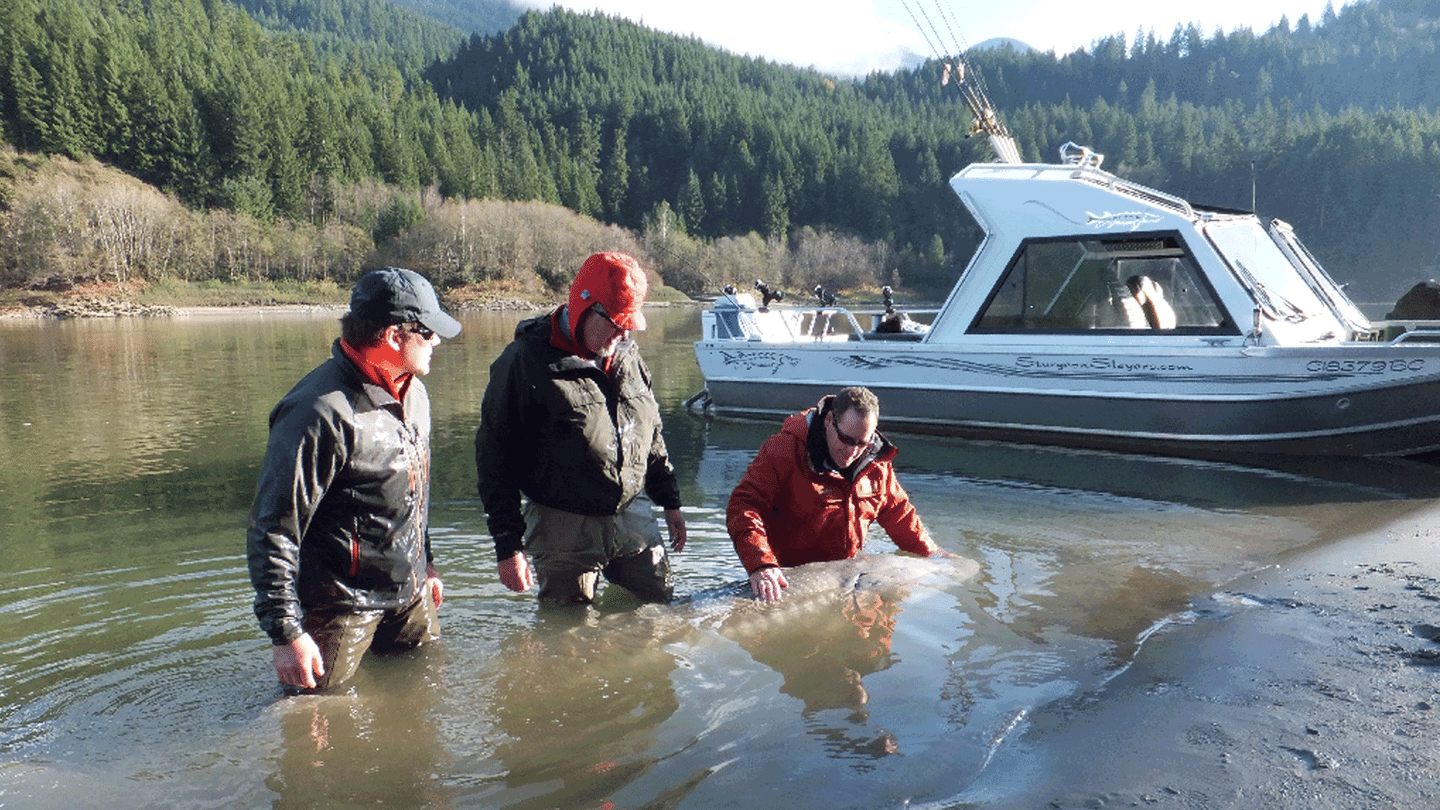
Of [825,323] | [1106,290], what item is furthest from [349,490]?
[825,323]

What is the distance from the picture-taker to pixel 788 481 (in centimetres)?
537

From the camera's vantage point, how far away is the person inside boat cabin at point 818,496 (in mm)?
4984

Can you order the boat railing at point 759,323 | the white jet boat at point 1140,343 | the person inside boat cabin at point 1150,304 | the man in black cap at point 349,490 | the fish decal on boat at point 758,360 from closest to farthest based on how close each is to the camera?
the man in black cap at point 349,490 → the white jet boat at point 1140,343 → the person inside boat cabin at point 1150,304 → the fish decal on boat at point 758,360 → the boat railing at point 759,323

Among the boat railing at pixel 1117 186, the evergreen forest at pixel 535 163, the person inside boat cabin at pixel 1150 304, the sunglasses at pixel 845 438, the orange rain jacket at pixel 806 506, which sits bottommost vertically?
the orange rain jacket at pixel 806 506

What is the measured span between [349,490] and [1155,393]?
10.1 meters

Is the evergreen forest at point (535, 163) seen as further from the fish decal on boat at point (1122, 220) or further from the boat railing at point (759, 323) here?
the fish decal on boat at point (1122, 220)

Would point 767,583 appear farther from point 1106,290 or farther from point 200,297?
point 200,297

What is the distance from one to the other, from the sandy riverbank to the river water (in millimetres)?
159

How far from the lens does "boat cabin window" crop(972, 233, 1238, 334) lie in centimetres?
1116

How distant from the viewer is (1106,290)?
11.7 meters

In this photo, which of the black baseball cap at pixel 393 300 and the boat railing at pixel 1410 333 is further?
the boat railing at pixel 1410 333

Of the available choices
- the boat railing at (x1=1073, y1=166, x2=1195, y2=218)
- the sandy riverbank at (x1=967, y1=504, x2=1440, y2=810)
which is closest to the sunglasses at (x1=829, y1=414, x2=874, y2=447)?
the sandy riverbank at (x1=967, y1=504, x2=1440, y2=810)

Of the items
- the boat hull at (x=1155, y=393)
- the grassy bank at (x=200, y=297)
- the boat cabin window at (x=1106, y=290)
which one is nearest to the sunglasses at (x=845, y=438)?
the boat hull at (x=1155, y=393)

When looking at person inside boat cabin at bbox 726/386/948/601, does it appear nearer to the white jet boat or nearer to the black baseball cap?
the black baseball cap
